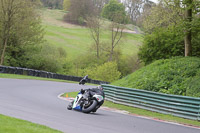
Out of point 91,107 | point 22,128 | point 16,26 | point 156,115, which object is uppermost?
point 16,26

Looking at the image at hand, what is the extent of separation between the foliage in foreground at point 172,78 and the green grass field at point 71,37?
5958 centimetres

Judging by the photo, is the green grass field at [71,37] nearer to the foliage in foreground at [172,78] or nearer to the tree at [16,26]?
the tree at [16,26]

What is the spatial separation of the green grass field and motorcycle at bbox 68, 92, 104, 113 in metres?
67.9

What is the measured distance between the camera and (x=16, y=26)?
39.9m

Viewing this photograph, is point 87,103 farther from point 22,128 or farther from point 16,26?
point 16,26

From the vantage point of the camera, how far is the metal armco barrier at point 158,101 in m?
13.5

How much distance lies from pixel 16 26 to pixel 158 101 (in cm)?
2910

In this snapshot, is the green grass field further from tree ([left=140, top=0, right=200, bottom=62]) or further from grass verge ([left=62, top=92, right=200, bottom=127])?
grass verge ([left=62, top=92, right=200, bottom=127])

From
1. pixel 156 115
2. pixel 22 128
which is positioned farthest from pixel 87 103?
pixel 22 128

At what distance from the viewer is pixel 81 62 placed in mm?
69125

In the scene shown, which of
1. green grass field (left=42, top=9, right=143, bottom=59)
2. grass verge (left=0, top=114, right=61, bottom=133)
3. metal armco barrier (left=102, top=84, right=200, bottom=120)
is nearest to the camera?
grass verge (left=0, top=114, right=61, bottom=133)

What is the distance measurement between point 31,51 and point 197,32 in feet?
90.3

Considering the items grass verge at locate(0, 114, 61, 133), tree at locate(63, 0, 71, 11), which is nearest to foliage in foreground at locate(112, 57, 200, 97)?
grass verge at locate(0, 114, 61, 133)

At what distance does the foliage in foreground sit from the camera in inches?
663
